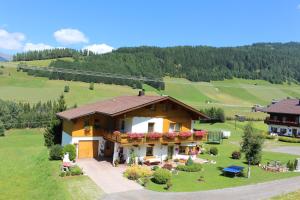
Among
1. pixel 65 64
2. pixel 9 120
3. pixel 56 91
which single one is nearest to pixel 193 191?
pixel 9 120

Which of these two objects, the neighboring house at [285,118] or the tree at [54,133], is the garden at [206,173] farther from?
the neighboring house at [285,118]

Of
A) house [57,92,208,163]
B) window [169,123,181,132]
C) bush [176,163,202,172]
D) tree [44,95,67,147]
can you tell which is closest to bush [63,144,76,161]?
house [57,92,208,163]

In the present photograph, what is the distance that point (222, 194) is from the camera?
27719 millimetres

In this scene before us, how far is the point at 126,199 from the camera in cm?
2603

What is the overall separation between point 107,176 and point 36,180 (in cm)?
597

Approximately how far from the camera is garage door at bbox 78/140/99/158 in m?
39.8

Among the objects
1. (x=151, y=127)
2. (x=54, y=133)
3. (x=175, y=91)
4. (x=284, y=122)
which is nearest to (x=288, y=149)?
(x=284, y=122)

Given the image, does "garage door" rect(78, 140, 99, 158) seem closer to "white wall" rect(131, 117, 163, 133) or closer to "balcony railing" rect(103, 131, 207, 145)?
"balcony railing" rect(103, 131, 207, 145)

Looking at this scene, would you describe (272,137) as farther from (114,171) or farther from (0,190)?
(0,190)

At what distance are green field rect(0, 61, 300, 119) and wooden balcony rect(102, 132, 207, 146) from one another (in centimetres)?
5385

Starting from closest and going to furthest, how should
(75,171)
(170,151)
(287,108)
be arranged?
(75,171) < (170,151) < (287,108)

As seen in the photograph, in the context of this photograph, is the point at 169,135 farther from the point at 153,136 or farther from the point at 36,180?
the point at 36,180

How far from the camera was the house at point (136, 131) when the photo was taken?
125ft

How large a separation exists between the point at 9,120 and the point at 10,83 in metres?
45.5
